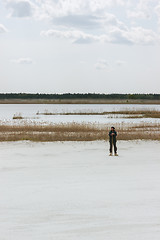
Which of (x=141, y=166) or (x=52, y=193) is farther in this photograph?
(x=141, y=166)

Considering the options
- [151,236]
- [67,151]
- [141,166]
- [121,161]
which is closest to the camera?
[151,236]

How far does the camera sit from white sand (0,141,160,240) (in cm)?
709

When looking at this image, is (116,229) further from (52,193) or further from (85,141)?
(85,141)

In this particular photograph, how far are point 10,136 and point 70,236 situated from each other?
20.0m

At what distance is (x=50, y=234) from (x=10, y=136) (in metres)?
19.9

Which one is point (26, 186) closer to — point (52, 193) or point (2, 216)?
point (52, 193)

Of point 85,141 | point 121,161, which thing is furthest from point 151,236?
point 85,141

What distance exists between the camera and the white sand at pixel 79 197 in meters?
7.09

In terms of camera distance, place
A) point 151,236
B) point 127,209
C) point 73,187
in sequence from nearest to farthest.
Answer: point 151,236 < point 127,209 < point 73,187

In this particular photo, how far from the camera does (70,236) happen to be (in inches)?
267

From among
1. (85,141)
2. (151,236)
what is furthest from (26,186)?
(85,141)

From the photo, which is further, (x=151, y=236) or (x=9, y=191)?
(x=9, y=191)

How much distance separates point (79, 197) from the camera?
968 cm

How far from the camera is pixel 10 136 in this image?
2623cm
